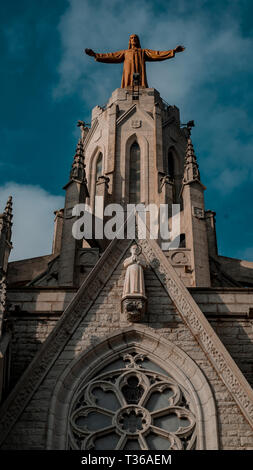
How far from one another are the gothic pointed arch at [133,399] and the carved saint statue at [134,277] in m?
0.82

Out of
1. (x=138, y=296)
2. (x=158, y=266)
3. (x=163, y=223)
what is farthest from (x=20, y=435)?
(x=163, y=223)

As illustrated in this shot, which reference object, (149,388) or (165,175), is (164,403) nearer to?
(149,388)

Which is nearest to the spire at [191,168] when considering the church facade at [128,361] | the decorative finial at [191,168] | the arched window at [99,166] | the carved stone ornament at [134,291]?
the decorative finial at [191,168]

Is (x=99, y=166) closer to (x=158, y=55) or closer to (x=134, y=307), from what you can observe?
(x=158, y=55)

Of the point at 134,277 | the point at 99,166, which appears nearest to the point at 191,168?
the point at 99,166

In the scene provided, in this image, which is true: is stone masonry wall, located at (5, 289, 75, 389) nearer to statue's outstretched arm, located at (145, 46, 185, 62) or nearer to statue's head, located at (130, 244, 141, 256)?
statue's head, located at (130, 244, 141, 256)

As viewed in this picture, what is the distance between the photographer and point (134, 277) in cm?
1634

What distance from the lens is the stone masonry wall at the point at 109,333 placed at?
14.0 meters

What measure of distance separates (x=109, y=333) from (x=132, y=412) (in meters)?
1.92

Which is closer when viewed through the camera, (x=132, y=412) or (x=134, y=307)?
(x=132, y=412)

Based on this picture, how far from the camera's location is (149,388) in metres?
14.9

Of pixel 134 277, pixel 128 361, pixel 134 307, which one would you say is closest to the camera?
pixel 128 361

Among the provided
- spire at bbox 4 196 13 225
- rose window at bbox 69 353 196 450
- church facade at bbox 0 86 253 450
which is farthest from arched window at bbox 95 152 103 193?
rose window at bbox 69 353 196 450

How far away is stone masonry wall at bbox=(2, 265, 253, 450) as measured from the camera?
14.0 metres
